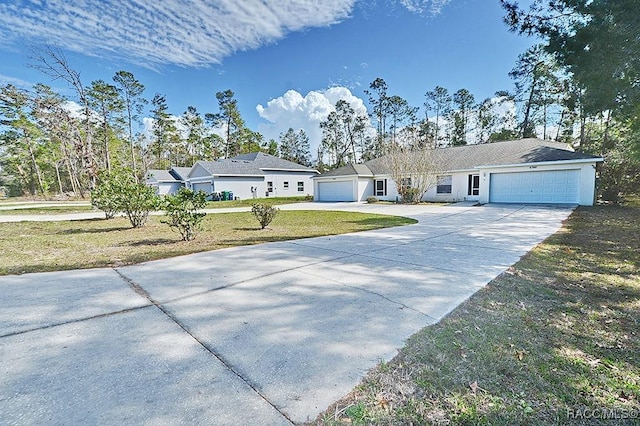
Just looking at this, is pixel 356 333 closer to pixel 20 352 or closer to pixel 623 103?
pixel 20 352

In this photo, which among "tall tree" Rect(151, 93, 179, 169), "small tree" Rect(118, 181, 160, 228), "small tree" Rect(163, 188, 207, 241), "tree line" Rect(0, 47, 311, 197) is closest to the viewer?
"small tree" Rect(163, 188, 207, 241)

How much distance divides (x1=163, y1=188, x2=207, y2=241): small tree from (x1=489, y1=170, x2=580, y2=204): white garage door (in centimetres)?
1747

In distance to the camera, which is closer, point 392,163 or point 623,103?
point 623,103

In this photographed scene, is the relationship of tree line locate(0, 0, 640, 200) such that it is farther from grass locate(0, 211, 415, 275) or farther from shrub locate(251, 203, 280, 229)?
shrub locate(251, 203, 280, 229)

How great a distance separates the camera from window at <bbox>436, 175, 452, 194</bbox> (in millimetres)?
20375

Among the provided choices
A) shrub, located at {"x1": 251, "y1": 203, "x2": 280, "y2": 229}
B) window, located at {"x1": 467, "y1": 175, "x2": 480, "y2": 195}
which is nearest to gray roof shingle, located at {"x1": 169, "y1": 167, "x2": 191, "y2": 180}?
shrub, located at {"x1": 251, "y1": 203, "x2": 280, "y2": 229}

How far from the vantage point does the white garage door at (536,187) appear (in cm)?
1520

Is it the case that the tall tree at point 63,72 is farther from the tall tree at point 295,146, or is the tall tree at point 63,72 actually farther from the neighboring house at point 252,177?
the tall tree at point 295,146

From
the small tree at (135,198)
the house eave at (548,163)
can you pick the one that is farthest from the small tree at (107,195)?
the house eave at (548,163)

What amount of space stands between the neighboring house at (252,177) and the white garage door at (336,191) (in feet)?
19.0

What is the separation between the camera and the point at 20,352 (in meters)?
2.38

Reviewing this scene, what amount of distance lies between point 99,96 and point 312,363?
3355 centimetres

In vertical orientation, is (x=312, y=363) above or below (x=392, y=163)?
below

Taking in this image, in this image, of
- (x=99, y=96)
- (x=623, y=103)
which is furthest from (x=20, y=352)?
(x=99, y=96)
